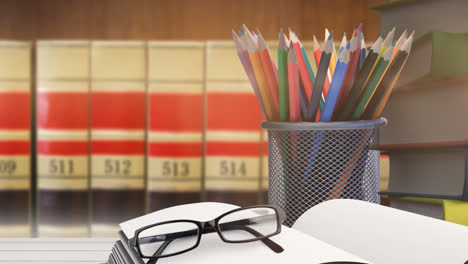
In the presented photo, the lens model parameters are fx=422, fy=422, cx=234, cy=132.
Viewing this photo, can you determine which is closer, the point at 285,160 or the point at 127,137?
the point at 285,160

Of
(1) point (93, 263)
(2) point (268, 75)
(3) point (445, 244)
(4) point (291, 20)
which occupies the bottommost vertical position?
(1) point (93, 263)

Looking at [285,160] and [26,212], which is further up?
[285,160]

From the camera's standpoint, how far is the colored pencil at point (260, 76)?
0.41 m

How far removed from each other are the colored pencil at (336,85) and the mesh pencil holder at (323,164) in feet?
0.05

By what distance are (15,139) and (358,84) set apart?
525 millimetres

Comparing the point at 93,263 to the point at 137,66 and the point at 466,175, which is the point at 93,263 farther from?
the point at 466,175

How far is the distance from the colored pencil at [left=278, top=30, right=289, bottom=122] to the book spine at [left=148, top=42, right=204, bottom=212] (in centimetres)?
25

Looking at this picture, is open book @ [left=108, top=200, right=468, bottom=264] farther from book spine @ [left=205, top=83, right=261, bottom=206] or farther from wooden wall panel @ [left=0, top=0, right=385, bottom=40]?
wooden wall panel @ [left=0, top=0, right=385, bottom=40]

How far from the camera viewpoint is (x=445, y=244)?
10.6 inches

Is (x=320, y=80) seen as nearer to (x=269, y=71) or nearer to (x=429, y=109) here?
(x=269, y=71)

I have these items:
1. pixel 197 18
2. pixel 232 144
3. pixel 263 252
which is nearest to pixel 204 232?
pixel 263 252

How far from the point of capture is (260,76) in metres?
0.43

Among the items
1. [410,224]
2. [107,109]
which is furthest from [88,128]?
[410,224]

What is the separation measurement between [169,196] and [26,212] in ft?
0.74
